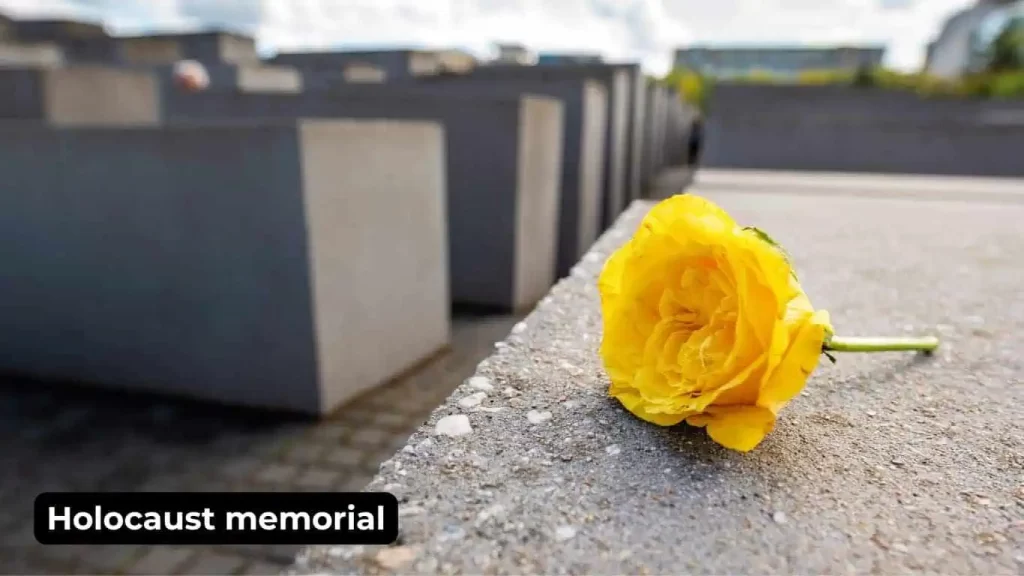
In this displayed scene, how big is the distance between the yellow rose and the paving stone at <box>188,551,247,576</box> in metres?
2.51

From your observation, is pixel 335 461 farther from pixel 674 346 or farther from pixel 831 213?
pixel 674 346

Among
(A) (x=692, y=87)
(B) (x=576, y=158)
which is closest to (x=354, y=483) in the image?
(B) (x=576, y=158)

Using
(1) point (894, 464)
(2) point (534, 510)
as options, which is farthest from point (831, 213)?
(2) point (534, 510)

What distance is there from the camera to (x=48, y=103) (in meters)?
6.50

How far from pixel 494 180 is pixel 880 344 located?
5.81 meters

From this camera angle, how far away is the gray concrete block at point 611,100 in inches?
375

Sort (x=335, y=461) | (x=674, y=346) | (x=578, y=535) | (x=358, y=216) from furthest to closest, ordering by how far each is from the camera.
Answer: (x=358, y=216), (x=335, y=461), (x=674, y=346), (x=578, y=535)

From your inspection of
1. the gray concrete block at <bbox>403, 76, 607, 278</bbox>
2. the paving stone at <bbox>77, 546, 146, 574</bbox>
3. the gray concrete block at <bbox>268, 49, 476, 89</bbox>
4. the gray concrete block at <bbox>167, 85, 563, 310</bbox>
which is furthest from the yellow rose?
the gray concrete block at <bbox>268, 49, 476, 89</bbox>

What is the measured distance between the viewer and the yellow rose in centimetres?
82

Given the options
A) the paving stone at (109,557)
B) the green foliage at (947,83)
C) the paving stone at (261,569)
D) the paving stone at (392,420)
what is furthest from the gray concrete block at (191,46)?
the paving stone at (261,569)

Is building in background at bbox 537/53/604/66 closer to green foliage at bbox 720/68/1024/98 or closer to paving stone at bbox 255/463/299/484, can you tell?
green foliage at bbox 720/68/1024/98

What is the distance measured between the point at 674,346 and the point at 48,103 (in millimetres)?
7357

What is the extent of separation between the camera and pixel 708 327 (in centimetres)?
87

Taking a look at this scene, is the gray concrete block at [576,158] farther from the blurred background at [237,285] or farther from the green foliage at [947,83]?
the green foliage at [947,83]
